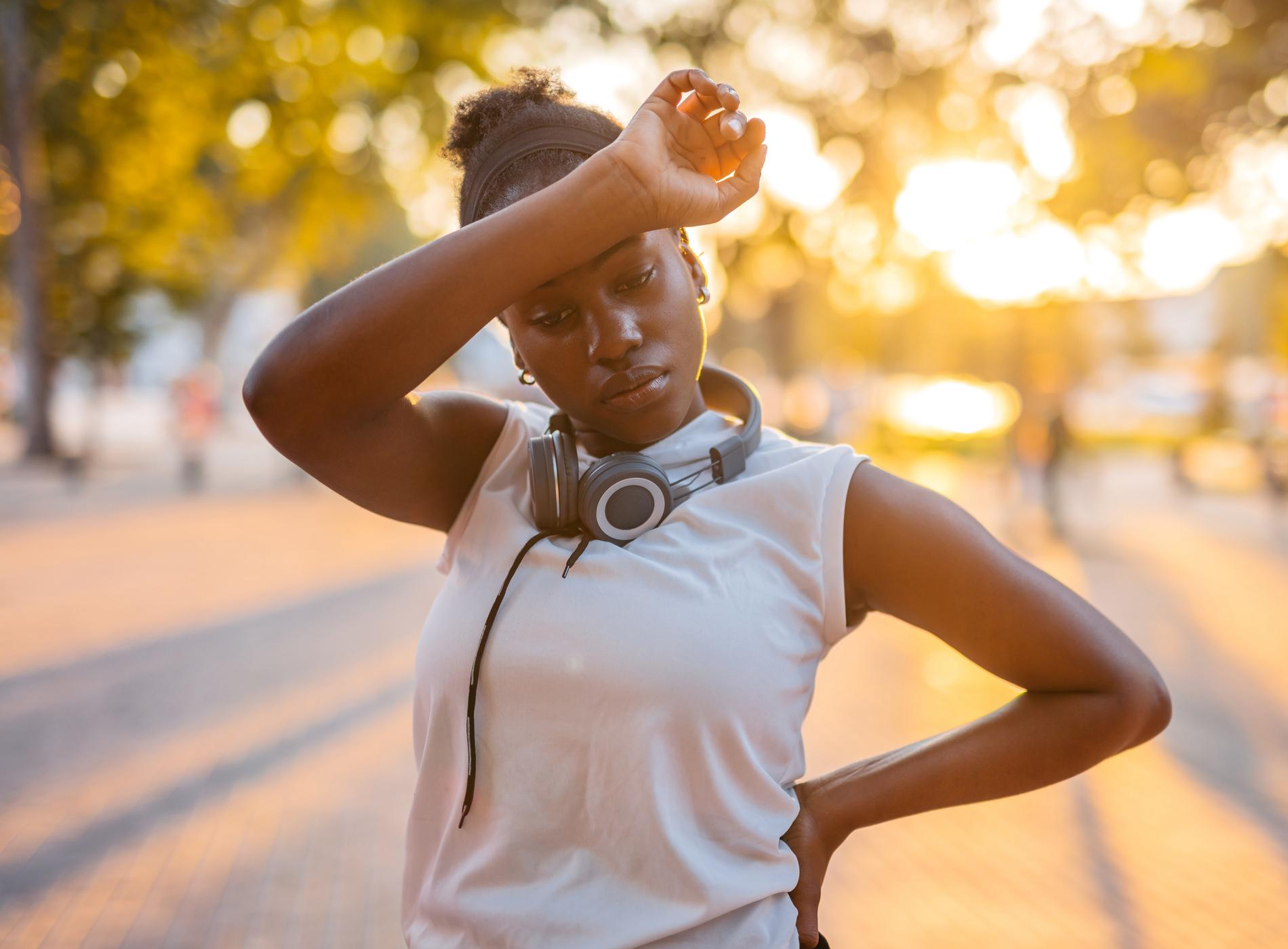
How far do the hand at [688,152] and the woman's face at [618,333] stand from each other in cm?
9

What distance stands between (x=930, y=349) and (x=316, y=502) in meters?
62.2

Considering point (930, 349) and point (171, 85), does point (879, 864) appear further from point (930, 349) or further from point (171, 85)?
point (930, 349)

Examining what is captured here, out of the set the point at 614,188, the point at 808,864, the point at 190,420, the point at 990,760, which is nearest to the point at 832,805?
the point at 808,864

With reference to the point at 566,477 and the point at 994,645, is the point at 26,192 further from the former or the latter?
the point at 994,645

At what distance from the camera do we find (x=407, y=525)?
45.2 feet

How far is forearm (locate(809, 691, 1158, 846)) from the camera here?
4.87 ft

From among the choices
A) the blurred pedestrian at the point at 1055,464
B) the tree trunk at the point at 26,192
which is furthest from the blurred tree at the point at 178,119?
the blurred pedestrian at the point at 1055,464

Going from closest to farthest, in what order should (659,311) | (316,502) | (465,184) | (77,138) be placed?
(659,311), (465,184), (316,502), (77,138)

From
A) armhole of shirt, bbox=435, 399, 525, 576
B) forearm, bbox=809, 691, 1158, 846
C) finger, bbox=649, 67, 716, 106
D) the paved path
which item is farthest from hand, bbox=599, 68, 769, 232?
the paved path

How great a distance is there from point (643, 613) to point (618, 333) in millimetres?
377

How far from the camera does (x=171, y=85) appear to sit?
721 inches

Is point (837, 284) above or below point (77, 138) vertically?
below

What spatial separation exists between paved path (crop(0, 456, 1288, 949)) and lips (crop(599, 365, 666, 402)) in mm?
2835

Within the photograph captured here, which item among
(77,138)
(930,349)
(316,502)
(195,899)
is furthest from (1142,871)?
(930,349)
